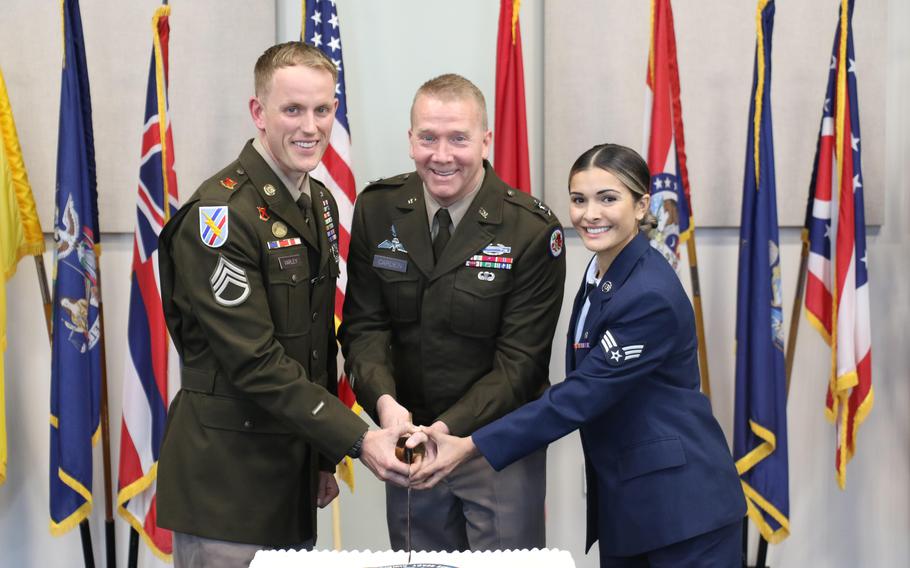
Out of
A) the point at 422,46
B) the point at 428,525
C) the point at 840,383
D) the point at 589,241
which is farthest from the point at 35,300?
the point at 840,383

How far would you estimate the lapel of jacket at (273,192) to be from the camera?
71.9 inches

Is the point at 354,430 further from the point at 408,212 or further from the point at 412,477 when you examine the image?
the point at 408,212

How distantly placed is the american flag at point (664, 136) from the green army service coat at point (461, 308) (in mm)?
806

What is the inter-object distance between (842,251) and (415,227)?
5.16 feet

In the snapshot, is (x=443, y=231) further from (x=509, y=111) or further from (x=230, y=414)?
(x=509, y=111)

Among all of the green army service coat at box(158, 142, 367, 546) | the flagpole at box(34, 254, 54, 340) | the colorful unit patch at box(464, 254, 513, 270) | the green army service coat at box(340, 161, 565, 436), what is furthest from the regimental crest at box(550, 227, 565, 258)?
the flagpole at box(34, 254, 54, 340)

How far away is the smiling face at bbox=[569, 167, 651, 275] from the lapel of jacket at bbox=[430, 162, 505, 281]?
0.86 feet

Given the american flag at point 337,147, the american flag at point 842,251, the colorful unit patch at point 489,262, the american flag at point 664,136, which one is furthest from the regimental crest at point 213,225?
the american flag at point 842,251

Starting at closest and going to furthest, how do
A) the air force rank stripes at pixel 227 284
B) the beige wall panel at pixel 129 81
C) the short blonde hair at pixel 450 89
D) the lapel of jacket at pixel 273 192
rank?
the air force rank stripes at pixel 227 284
the lapel of jacket at pixel 273 192
the short blonde hair at pixel 450 89
the beige wall panel at pixel 129 81

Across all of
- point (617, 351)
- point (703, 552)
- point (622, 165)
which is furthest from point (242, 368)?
point (703, 552)

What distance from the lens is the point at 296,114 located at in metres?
1.85

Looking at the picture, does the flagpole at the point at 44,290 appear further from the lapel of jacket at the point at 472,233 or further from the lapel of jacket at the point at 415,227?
the lapel of jacket at the point at 472,233

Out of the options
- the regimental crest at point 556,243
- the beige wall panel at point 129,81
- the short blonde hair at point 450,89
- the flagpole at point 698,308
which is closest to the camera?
the short blonde hair at point 450,89

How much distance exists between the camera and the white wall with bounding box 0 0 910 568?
3133 millimetres
